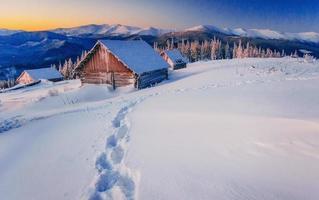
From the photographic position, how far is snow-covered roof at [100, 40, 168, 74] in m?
32.4

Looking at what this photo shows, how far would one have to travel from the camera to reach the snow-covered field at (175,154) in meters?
6.89

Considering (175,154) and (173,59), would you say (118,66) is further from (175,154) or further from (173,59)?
(173,59)

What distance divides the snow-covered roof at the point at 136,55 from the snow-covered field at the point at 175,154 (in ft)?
53.1

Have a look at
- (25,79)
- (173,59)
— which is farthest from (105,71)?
(25,79)

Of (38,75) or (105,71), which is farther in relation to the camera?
(38,75)

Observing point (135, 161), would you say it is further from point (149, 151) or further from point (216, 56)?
point (216, 56)

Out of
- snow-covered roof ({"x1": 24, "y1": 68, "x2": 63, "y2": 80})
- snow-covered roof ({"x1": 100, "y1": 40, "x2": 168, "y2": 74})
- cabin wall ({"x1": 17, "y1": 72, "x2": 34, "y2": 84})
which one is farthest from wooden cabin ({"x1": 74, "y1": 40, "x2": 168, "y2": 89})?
cabin wall ({"x1": 17, "y1": 72, "x2": 34, "y2": 84})

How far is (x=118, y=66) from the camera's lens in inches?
1293

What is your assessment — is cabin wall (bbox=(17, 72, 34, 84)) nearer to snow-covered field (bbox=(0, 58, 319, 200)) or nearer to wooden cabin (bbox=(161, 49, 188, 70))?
wooden cabin (bbox=(161, 49, 188, 70))

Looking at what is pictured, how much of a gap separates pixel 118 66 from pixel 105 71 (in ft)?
5.96

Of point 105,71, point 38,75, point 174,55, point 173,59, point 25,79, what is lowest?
point 25,79

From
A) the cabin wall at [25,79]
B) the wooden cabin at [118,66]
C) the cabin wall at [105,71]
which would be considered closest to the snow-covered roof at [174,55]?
the cabin wall at [25,79]

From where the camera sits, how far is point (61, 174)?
848 centimetres

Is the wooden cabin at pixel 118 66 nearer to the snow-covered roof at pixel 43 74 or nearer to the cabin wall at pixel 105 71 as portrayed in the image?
the cabin wall at pixel 105 71
